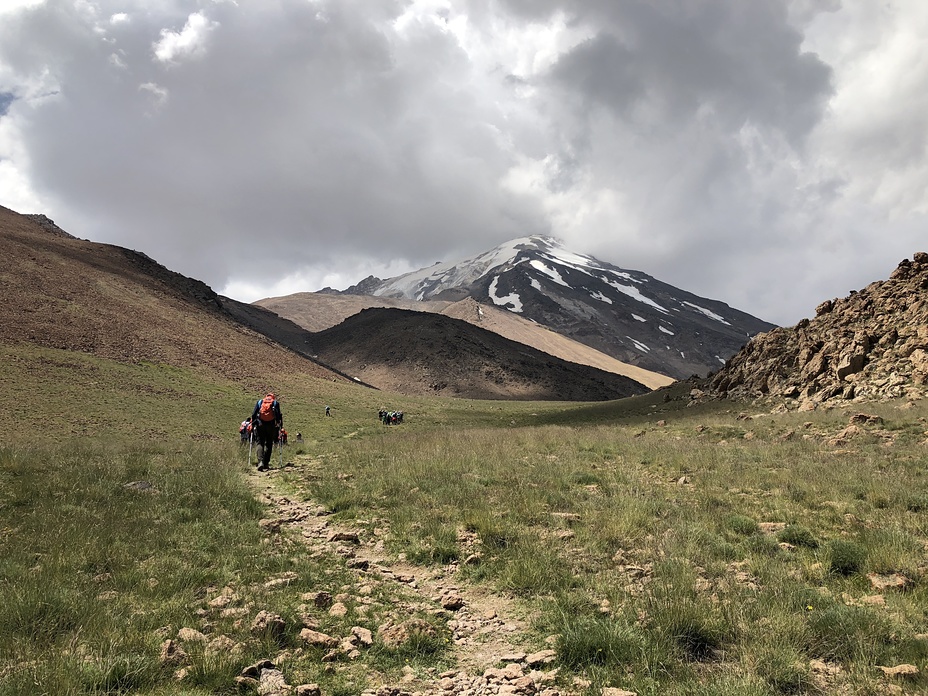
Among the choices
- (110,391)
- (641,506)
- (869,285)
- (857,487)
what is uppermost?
(869,285)

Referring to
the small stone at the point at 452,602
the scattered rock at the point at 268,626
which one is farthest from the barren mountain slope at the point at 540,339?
the scattered rock at the point at 268,626

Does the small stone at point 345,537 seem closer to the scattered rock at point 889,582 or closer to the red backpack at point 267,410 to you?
the scattered rock at point 889,582

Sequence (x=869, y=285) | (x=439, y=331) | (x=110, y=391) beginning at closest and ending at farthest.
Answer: (x=869, y=285), (x=110, y=391), (x=439, y=331)

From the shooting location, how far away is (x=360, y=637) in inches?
179

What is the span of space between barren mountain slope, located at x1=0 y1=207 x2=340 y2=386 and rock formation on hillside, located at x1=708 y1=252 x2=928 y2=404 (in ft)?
147

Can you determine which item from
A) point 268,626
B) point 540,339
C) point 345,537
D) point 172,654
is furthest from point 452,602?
point 540,339

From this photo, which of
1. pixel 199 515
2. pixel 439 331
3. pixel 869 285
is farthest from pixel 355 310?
pixel 199 515

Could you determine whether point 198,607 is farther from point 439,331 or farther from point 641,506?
point 439,331

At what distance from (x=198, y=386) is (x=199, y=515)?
37.3 meters

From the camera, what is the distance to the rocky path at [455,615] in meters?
3.94

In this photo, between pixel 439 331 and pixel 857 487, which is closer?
pixel 857 487

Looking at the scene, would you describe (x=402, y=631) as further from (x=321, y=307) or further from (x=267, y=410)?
(x=321, y=307)

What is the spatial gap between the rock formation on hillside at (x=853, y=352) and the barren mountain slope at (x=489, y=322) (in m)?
110

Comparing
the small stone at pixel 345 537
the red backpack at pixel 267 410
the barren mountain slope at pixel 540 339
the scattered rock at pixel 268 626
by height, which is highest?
the barren mountain slope at pixel 540 339
